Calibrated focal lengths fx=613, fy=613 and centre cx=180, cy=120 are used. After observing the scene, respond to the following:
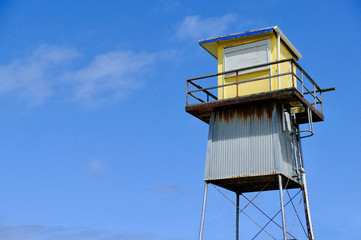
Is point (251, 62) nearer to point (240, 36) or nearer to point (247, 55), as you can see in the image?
point (247, 55)

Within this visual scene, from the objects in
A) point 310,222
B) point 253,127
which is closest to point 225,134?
point 253,127

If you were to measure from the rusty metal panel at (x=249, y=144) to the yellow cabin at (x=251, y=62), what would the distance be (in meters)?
0.89

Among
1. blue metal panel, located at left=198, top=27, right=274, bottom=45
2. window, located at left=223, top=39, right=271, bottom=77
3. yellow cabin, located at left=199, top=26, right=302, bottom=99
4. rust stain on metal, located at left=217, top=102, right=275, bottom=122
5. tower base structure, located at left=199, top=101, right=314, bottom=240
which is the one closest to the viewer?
tower base structure, located at left=199, top=101, right=314, bottom=240

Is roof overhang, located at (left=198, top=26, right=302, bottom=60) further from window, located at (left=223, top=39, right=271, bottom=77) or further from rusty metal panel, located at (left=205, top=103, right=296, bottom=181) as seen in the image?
rusty metal panel, located at (left=205, top=103, right=296, bottom=181)

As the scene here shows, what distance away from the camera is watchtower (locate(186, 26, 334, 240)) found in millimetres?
23719

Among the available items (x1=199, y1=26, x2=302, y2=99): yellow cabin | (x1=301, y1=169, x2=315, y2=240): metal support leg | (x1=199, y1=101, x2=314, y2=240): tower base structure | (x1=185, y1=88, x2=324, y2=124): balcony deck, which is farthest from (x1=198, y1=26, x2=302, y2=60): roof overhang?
(x1=301, y1=169, x2=315, y2=240): metal support leg

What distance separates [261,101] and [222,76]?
216 cm

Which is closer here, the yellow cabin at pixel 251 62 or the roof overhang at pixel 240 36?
the yellow cabin at pixel 251 62

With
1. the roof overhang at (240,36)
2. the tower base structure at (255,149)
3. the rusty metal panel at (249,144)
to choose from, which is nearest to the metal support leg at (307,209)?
the tower base structure at (255,149)

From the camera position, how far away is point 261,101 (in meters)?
24.4

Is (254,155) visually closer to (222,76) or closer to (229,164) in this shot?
(229,164)

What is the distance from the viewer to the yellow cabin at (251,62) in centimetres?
2461

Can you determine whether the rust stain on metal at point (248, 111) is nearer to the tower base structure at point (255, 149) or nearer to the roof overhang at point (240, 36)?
the tower base structure at point (255, 149)

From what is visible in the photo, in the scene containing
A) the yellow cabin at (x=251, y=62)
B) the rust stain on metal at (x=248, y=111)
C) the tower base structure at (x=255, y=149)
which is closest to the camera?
the tower base structure at (x=255, y=149)
